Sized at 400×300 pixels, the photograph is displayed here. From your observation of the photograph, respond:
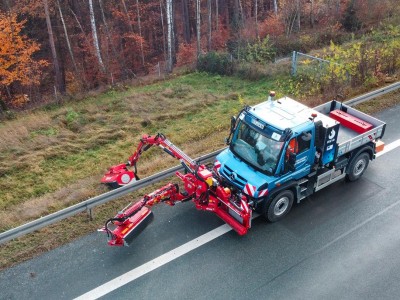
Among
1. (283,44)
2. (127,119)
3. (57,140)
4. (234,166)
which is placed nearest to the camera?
(234,166)

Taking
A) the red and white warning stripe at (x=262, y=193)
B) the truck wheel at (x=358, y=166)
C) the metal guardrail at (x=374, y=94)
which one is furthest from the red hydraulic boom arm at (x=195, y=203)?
the metal guardrail at (x=374, y=94)

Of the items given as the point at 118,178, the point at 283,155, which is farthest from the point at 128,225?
the point at 283,155

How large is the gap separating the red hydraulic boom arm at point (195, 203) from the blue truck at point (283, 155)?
14.2 inches

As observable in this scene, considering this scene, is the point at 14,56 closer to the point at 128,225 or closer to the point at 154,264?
the point at 128,225

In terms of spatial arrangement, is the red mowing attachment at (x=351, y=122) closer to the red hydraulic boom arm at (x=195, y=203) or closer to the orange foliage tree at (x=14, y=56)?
the red hydraulic boom arm at (x=195, y=203)

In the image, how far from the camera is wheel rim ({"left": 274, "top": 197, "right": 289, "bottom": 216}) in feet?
29.4

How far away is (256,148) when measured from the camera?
8.86m

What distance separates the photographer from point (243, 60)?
21.9m

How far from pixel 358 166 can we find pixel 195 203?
439cm

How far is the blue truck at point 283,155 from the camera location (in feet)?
28.0

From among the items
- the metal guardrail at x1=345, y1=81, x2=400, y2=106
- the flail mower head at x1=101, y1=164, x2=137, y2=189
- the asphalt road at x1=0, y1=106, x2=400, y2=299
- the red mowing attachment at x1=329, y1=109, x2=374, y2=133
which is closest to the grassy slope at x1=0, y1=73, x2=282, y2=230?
the flail mower head at x1=101, y1=164, x2=137, y2=189

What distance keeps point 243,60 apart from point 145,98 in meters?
6.44

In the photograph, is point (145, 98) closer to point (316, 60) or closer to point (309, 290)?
point (316, 60)

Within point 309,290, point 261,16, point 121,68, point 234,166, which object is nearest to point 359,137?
point 234,166
